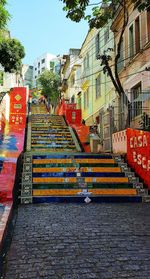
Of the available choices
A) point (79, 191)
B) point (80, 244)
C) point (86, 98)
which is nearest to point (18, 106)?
point (86, 98)

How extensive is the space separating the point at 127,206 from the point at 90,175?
2.20m

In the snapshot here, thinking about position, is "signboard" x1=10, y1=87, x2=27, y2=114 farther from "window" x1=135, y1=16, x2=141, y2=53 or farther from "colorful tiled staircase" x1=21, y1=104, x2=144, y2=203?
"colorful tiled staircase" x1=21, y1=104, x2=144, y2=203

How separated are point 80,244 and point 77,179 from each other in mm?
4569

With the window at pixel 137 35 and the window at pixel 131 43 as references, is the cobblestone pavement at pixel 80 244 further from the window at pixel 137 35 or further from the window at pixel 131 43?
the window at pixel 131 43

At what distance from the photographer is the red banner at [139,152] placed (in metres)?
9.68

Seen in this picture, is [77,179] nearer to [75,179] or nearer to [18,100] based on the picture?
[75,179]

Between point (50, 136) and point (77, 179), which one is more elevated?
point (50, 136)

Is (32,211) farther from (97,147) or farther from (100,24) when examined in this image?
(97,147)

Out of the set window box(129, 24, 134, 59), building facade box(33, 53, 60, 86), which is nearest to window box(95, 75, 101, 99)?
window box(129, 24, 134, 59)

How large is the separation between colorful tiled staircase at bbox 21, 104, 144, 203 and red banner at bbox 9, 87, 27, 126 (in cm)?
1308

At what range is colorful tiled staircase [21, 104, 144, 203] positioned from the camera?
8602mm

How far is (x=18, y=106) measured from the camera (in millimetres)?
26281

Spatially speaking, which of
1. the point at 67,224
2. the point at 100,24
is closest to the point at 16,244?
the point at 67,224

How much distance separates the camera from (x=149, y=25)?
14531 mm
